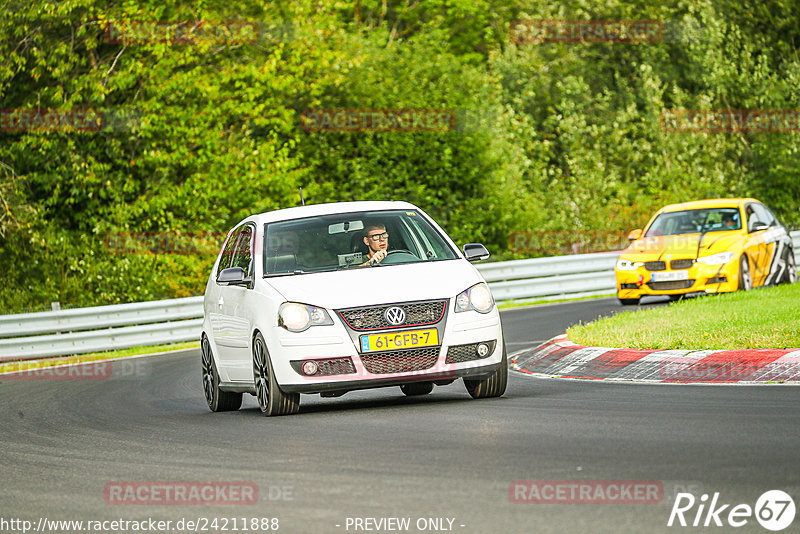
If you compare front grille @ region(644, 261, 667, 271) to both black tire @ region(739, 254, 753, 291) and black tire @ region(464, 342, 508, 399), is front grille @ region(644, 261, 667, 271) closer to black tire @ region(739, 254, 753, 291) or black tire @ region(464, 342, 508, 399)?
black tire @ region(739, 254, 753, 291)

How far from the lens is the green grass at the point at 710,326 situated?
11922mm

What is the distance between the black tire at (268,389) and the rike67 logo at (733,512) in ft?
15.6

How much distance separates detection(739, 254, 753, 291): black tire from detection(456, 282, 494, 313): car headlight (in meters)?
10.4

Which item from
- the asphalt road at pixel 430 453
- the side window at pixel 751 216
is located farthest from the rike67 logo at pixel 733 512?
the side window at pixel 751 216

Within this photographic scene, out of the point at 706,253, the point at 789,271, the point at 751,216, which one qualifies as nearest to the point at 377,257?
the point at 706,253

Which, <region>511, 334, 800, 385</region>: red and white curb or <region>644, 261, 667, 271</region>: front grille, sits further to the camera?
<region>644, 261, 667, 271</region>: front grille

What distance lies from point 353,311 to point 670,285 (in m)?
11.1

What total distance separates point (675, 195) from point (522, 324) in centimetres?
1804

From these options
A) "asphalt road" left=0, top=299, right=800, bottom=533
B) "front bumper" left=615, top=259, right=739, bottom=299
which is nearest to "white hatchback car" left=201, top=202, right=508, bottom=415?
"asphalt road" left=0, top=299, right=800, bottom=533

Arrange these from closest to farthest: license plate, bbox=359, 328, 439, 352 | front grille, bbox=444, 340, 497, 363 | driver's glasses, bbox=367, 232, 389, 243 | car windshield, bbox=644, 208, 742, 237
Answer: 1. license plate, bbox=359, 328, 439, 352
2. front grille, bbox=444, 340, 497, 363
3. driver's glasses, bbox=367, 232, 389, 243
4. car windshield, bbox=644, 208, 742, 237

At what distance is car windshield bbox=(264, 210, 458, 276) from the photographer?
11.0 meters

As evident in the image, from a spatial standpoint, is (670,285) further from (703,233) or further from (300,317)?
(300,317)

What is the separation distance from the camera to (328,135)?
118ft

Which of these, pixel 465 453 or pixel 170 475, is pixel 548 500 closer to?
pixel 465 453
